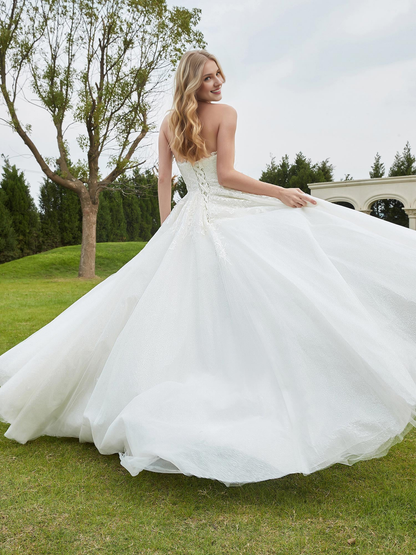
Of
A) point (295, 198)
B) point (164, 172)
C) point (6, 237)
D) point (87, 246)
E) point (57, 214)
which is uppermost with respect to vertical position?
A: point (164, 172)

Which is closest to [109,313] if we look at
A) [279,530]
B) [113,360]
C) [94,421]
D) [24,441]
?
[113,360]

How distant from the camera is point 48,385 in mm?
2770

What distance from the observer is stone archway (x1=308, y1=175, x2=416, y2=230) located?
1823 centimetres

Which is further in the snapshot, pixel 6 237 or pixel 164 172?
pixel 6 237

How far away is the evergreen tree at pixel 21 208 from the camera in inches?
761

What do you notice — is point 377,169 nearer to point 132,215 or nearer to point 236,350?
point 132,215

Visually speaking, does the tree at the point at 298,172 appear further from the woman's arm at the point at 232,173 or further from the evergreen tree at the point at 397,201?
the woman's arm at the point at 232,173

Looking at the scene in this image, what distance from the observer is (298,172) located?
25719 mm

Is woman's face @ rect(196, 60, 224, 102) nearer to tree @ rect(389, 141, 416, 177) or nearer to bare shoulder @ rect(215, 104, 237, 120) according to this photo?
bare shoulder @ rect(215, 104, 237, 120)

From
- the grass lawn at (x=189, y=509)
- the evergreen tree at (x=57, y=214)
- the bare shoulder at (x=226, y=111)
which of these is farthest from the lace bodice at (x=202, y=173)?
the evergreen tree at (x=57, y=214)

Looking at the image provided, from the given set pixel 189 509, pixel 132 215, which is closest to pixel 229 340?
pixel 189 509

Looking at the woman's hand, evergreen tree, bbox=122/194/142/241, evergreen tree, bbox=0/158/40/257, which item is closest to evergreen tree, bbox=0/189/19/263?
evergreen tree, bbox=0/158/40/257

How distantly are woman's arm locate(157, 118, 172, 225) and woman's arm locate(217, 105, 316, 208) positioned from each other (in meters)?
0.51

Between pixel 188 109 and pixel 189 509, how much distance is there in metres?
2.10
